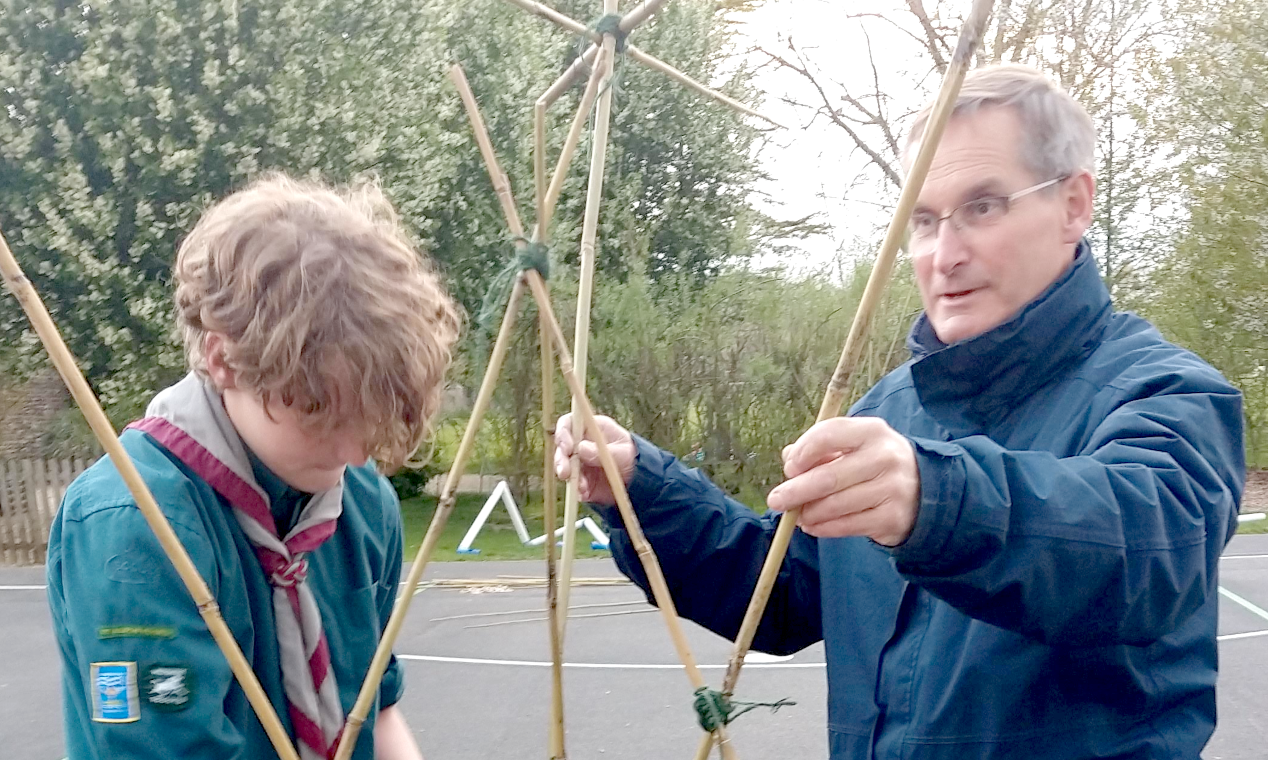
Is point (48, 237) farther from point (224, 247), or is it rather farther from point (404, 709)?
point (224, 247)

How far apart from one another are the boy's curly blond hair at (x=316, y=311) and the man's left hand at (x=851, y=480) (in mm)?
411

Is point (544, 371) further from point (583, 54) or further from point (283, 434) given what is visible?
point (583, 54)

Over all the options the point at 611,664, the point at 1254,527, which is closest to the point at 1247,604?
the point at 1254,527

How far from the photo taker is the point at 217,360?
37.9 inches

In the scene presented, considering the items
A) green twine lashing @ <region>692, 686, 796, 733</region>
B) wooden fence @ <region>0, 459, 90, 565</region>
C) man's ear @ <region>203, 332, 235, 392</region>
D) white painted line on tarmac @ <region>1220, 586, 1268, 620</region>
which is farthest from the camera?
wooden fence @ <region>0, 459, 90, 565</region>

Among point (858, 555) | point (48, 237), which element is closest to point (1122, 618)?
point (858, 555)

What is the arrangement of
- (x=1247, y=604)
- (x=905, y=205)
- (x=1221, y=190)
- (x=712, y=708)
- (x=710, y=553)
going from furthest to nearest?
(x=1221, y=190)
(x=1247, y=604)
(x=710, y=553)
(x=712, y=708)
(x=905, y=205)

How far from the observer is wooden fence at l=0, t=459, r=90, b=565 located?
301 inches

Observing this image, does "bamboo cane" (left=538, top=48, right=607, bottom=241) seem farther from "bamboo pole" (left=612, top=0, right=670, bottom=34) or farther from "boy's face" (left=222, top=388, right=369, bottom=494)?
"boy's face" (left=222, top=388, right=369, bottom=494)

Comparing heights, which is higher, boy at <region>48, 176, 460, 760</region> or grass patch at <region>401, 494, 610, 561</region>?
boy at <region>48, 176, 460, 760</region>

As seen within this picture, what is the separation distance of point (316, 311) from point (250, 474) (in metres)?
0.20

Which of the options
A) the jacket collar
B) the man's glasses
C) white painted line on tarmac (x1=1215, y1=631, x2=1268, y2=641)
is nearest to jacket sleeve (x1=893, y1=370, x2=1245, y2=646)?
the jacket collar

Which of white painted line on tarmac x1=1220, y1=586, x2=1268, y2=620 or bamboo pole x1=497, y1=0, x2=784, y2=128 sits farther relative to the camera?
white painted line on tarmac x1=1220, y1=586, x2=1268, y2=620

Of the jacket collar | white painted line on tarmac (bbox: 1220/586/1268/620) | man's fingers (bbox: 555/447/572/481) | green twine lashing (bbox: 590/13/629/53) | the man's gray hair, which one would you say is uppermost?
green twine lashing (bbox: 590/13/629/53)
